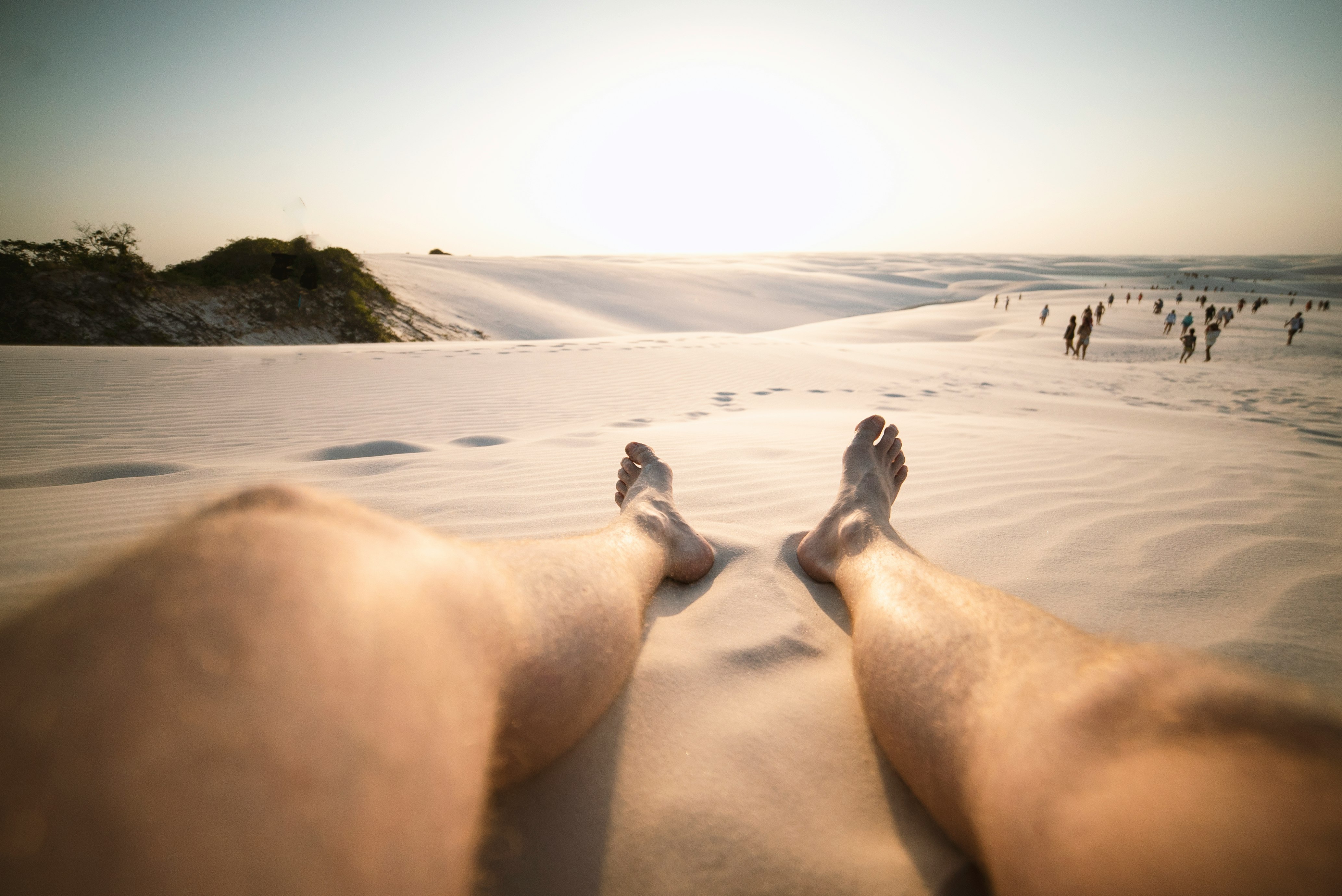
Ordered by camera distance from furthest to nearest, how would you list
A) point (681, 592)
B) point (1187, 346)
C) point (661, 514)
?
point (1187, 346), point (661, 514), point (681, 592)

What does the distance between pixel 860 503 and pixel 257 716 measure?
1988 millimetres

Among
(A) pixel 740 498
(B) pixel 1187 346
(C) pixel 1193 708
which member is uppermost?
(C) pixel 1193 708

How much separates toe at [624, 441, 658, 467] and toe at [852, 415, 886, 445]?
3.22 feet

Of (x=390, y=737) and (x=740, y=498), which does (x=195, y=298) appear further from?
(x=390, y=737)

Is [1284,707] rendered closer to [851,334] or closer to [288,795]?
[288,795]

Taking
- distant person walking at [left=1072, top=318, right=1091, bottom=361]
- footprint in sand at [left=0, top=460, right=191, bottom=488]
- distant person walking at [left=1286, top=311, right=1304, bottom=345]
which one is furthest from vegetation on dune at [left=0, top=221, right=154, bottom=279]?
distant person walking at [left=1286, top=311, right=1304, bottom=345]

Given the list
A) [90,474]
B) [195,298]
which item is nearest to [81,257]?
[195,298]

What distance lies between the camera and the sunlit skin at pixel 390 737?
438 millimetres

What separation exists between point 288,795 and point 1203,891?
0.84 meters

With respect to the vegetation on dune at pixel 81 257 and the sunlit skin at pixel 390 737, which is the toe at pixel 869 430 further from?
the vegetation on dune at pixel 81 257

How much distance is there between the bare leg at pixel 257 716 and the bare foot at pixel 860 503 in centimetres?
129

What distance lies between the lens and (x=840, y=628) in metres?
1.57

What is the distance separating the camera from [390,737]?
0.58m

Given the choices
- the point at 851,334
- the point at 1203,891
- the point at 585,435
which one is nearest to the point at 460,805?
the point at 1203,891
